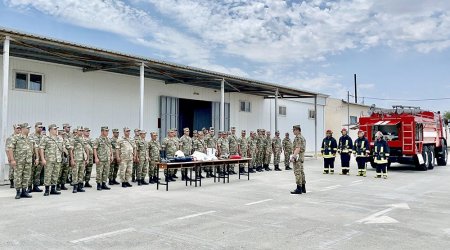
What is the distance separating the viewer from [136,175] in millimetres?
12492

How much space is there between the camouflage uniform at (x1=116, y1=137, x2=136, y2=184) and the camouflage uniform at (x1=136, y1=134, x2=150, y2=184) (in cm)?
38

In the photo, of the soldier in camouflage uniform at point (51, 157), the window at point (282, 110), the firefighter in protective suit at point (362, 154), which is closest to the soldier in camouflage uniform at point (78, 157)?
the soldier in camouflage uniform at point (51, 157)

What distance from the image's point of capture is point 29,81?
15359 millimetres

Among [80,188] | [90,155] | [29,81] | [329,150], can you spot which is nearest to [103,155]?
[90,155]

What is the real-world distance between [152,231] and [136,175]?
6.30m

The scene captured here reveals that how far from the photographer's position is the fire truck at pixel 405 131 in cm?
1711

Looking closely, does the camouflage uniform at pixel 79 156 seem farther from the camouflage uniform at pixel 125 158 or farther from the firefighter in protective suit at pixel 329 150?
the firefighter in protective suit at pixel 329 150

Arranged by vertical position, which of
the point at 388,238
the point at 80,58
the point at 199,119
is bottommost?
the point at 388,238

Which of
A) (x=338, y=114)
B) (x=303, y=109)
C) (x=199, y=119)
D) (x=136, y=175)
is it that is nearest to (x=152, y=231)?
(x=136, y=175)

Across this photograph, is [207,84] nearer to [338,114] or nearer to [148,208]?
[148,208]

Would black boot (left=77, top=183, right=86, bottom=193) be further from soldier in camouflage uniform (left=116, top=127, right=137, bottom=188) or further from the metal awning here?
the metal awning

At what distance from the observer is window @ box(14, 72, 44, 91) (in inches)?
594

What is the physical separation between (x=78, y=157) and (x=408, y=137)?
13.3 meters

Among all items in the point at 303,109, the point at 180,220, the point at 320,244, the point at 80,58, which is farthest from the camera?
the point at 303,109
